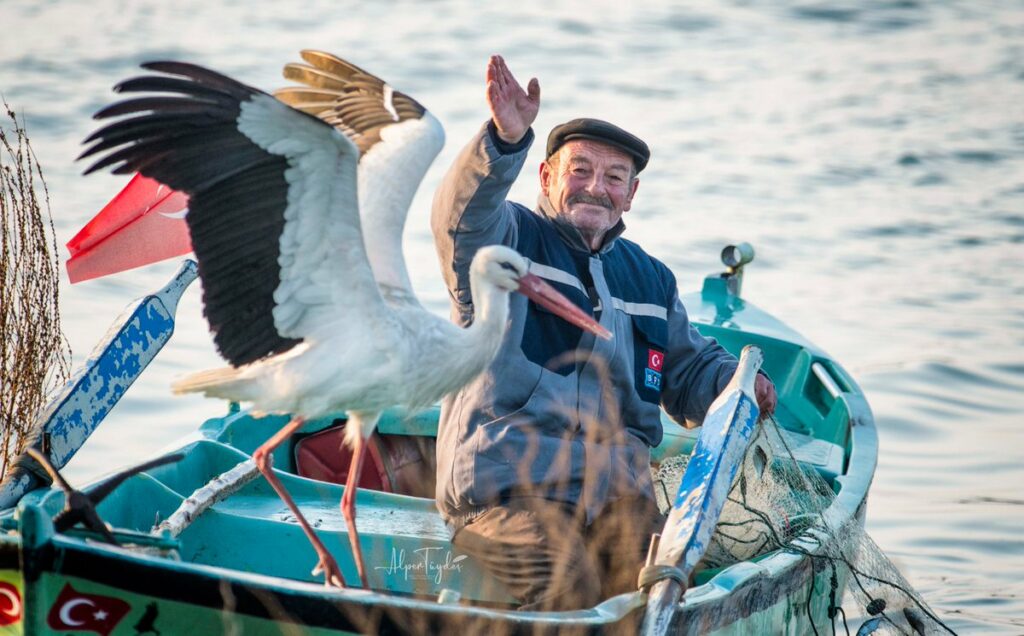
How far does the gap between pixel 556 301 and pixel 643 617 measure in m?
1.01

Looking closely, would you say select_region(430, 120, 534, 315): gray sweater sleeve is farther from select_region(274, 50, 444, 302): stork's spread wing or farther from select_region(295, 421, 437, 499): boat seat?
select_region(295, 421, 437, 499): boat seat

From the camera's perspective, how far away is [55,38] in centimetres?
1553

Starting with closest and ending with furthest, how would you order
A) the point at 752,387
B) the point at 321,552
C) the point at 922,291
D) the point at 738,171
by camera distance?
1. the point at 321,552
2. the point at 752,387
3. the point at 922,291
4. the point at 738,171

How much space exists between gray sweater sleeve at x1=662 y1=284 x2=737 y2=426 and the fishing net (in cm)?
26

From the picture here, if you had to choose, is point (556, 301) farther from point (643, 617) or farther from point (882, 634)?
point (882, 634)

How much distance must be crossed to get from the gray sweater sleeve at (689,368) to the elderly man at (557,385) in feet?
0.04

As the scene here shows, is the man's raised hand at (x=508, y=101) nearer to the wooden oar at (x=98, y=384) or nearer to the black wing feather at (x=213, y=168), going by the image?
the black wing feather at (x=213, y=168)

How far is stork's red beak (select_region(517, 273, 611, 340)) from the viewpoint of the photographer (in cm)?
464

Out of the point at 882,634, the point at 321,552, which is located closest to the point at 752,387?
the point at 321,552

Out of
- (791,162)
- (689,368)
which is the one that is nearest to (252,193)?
(689,368)

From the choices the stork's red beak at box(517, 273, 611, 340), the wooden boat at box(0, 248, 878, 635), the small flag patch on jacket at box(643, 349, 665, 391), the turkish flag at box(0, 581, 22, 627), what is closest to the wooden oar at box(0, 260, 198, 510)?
the wooden boat at box(0, 248, 878, 635)

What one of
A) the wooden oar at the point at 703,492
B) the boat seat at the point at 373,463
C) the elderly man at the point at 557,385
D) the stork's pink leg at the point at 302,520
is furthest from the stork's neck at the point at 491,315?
the boat seat at the point at 373,463

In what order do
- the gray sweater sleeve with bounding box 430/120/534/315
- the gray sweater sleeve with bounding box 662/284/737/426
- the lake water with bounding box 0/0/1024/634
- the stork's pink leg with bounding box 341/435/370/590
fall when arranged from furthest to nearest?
the lake water with bounding box 0/0/1024/634, the gray sweater sleeve with bounding box 662/284/737/426, the gray sweater sleeve with bounding box 430/120/534/315, the stork's pink leg with bounding box 341/435/370/590

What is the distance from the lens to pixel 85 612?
4.05 meters
